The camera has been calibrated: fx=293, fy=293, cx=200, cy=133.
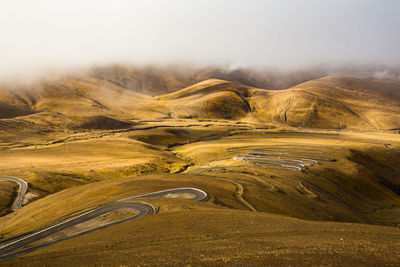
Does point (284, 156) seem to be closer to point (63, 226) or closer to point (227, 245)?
point (63, 226)

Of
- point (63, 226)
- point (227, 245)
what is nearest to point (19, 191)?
point (63, 226)

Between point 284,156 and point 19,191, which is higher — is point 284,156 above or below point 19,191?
below

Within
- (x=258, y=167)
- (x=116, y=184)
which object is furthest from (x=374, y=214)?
(x=116, y=184)

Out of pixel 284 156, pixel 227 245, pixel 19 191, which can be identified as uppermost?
pixel 227 245

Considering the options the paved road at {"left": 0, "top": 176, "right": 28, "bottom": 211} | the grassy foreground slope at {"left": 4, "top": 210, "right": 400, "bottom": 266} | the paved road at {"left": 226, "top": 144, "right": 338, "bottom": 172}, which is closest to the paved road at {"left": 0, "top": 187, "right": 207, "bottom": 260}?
the grassy foreground slope at {"left": 4, "top": 210, "right": 400, "bottom": 266}

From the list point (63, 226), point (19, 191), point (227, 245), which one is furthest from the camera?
point (19, 191)

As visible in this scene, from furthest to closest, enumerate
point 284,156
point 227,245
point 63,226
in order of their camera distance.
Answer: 1. point 284,156
2. point 63,226
3. point 227,245

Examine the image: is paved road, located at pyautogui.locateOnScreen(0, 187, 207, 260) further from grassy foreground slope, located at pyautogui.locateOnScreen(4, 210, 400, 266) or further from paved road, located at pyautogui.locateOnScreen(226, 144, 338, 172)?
paved road, located at pyautogui.locateOnScreen(226, 144, 338, 172)

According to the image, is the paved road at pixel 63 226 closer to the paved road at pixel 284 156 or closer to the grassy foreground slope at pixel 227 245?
the grassy foreground slope at pixel 227 245

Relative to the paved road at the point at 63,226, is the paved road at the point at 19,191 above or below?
below

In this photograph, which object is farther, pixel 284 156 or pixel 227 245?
pixel 284 156

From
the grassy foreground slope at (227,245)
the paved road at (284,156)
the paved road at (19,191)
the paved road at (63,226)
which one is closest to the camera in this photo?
the grassy foreground slope at (227,245)

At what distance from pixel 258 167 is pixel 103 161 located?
57.1 metres

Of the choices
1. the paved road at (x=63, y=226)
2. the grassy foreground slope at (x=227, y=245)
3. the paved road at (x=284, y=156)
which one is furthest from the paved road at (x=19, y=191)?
the paved road at (x=284, y=156)
